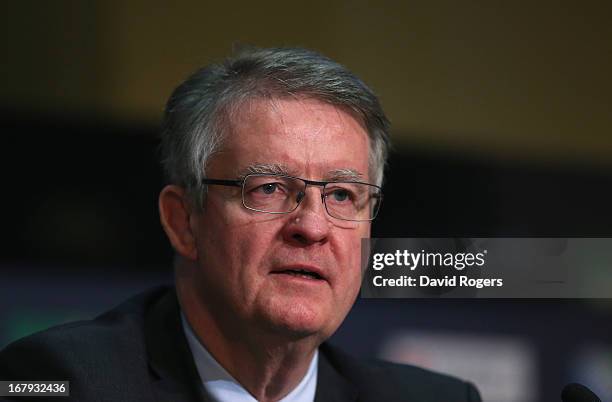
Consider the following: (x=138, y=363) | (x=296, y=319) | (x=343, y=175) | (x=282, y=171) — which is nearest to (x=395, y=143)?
(x=343, y=175)

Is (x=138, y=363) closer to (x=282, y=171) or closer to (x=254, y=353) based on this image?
(x=254, y=353)

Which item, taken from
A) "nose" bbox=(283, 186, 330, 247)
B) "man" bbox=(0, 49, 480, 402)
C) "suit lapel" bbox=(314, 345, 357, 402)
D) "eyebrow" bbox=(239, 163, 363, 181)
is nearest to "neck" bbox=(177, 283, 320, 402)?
"man" bbox=(0, 49, 480, 402)

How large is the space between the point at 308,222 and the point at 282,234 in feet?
0.21

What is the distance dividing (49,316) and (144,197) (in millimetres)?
415

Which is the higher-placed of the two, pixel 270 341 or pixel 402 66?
pixel 402 66

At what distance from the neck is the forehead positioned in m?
0.37

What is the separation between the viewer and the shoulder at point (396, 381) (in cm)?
201

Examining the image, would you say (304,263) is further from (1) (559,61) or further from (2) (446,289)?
(1) (559,61)

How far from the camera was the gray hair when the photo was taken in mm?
1774

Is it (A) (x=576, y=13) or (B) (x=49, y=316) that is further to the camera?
(A) (x=576, y=13)

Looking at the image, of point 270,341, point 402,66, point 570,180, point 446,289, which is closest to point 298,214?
point 270,341

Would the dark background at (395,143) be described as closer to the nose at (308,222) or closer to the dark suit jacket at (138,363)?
the dark suit jacket at (138,363)

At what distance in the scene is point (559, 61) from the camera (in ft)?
7.41

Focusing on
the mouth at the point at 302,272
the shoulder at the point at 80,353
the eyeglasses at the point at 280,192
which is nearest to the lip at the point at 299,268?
the mouth at the point at 302,272
